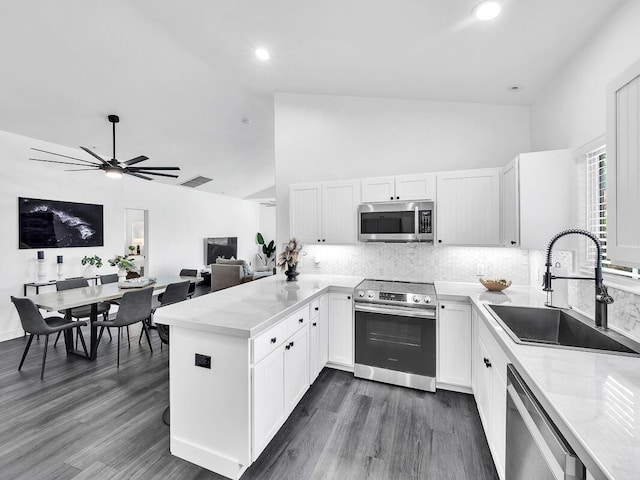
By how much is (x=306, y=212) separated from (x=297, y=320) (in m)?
1.52

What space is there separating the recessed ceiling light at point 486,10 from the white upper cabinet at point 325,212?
67.7 inches

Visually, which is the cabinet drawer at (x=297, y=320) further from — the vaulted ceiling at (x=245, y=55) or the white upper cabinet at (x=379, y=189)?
the vaulted ceiling at (x=245, y=55)

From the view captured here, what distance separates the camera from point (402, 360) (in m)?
2.70

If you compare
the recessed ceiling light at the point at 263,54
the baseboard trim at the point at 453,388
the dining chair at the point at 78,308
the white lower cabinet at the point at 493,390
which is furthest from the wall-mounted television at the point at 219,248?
the white lower cabinet at the point at 493,390

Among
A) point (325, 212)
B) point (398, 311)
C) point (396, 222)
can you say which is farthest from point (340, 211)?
point (398, 311)

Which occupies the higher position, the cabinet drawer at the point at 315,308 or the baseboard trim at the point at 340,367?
the cabinet drawer at the point at 315,308

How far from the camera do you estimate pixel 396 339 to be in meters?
2.72

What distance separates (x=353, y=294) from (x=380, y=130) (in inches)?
81.8

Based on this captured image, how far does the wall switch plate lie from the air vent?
5739mm

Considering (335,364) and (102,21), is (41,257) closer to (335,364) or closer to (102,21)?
(102,21)

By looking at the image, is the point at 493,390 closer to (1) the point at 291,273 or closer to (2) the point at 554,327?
(2) the point at 554,327

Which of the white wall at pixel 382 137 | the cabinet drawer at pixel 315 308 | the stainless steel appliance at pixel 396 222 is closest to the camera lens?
the cabinet drawer at pixel 315 308

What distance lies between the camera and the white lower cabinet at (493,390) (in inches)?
Answer: 62.1

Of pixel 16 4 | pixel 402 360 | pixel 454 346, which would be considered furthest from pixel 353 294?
pixel 16 4
